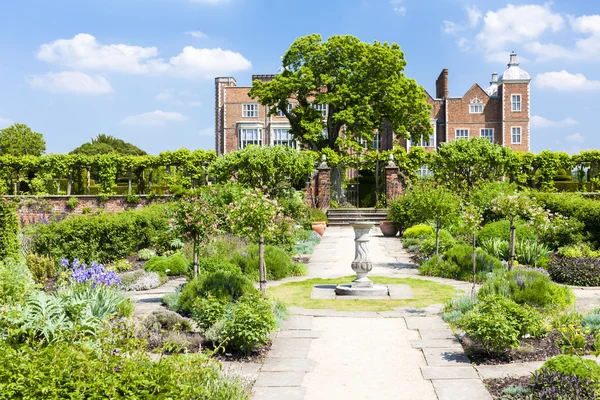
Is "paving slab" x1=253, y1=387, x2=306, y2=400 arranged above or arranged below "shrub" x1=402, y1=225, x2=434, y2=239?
below

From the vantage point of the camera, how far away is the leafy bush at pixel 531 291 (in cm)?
861

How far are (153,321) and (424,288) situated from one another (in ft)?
19.6

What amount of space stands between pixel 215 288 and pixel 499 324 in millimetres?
4038

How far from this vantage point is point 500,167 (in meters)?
26.4

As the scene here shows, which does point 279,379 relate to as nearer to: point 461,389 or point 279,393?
point 279,393

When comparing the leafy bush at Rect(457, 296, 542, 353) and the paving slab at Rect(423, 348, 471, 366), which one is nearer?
the leafy bush at Rect(457, 296, 542, 353)

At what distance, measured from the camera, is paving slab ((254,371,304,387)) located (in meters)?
5.84

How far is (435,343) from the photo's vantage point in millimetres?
7371

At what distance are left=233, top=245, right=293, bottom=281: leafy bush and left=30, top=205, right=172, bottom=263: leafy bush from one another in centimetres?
173

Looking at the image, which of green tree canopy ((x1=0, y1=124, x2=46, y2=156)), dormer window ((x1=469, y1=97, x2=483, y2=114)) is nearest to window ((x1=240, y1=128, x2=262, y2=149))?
dormer window ((x1=469, y1=97, x2=483, y2=114))

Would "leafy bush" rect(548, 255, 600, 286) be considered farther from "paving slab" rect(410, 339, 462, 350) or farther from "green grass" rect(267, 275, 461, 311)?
"paving slab" rect(410, 339, 462, 350)

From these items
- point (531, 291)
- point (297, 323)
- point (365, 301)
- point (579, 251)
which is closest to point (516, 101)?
point (579, 251)

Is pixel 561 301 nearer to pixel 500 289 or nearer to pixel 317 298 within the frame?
pixel 500 289

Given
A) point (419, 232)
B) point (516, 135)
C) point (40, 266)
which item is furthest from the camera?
point (516, 135)
